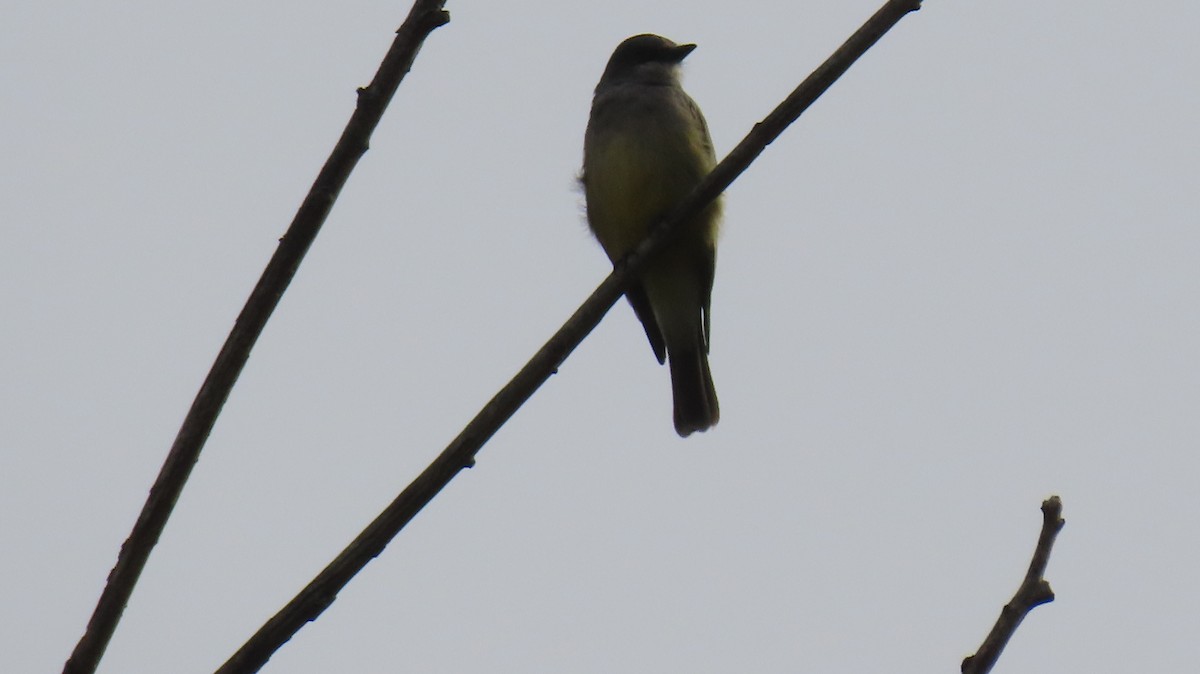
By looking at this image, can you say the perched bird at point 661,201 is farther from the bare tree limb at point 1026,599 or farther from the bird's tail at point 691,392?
the bare tree limb at point 1026,599

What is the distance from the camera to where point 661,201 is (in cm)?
566

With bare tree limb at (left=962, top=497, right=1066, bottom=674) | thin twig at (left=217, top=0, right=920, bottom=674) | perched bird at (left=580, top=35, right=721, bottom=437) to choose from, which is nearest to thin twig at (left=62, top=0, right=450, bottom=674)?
thin twig at (left=217, top=0, right=920, bottom=674)

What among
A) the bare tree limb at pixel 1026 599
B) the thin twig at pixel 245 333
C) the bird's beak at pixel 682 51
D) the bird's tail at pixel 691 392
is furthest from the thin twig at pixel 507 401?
the bird's beak at pixel 682 51

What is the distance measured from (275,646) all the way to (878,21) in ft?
6.04

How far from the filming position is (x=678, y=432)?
21.1ft

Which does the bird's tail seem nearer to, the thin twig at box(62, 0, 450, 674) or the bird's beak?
the bird's beak

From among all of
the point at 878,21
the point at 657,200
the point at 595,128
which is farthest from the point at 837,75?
the point at 595,128

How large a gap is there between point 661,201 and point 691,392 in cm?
112

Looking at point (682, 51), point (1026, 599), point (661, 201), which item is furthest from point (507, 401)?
point (682, 51)

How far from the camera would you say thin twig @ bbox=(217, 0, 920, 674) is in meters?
2.27

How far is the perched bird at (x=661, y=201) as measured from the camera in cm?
570

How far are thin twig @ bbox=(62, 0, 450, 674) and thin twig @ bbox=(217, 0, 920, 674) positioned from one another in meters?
0.23

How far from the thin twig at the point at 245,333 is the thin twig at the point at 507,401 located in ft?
0.76

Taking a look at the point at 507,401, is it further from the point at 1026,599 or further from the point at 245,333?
the point at 1026,599
